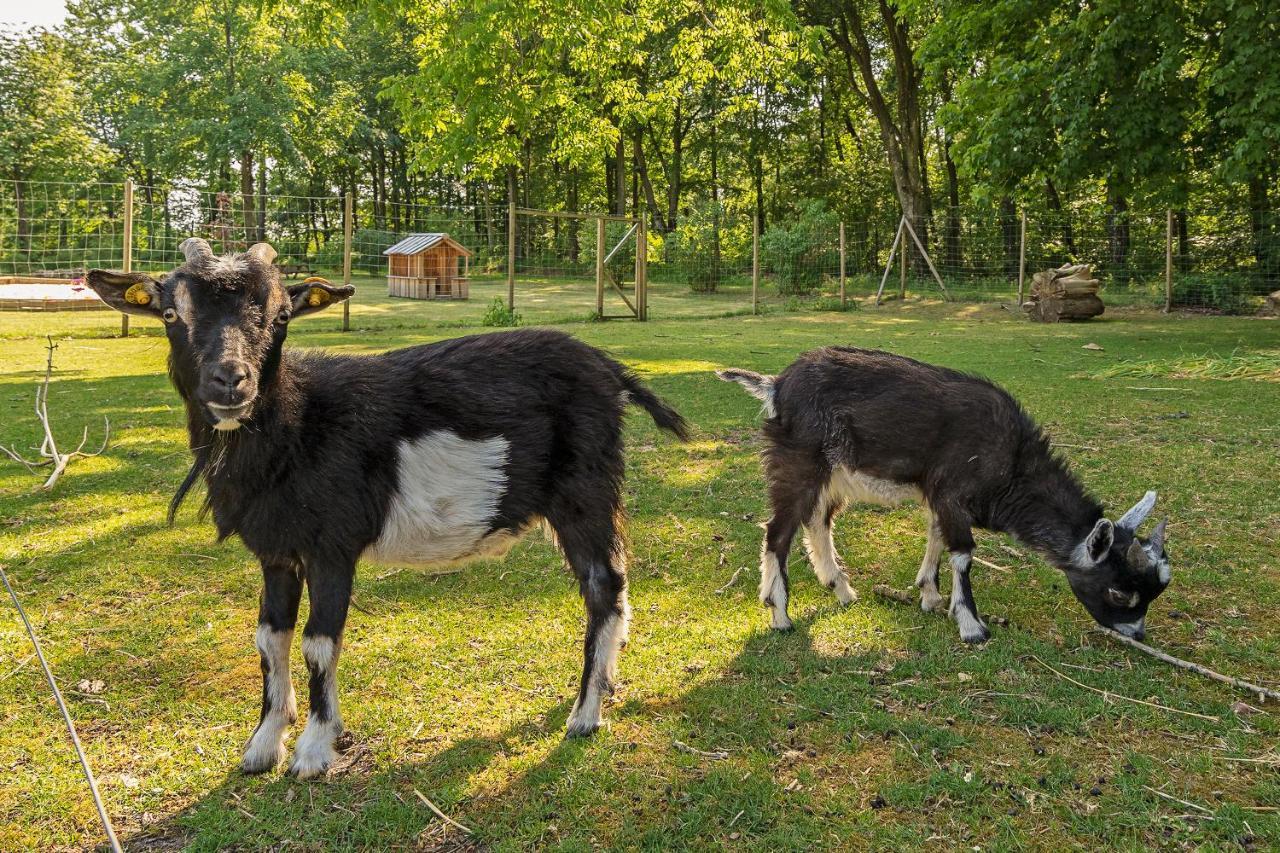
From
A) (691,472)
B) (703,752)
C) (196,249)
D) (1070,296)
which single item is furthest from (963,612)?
(1070,296)

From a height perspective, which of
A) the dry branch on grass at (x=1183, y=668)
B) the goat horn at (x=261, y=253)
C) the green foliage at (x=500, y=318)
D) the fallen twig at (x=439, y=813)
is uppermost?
the green foliage at (x=500, y=318)

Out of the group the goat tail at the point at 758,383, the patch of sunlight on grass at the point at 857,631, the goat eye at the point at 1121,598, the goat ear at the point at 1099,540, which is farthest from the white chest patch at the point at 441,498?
the goat eye at the point at 1121,598

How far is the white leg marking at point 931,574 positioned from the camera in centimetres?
510

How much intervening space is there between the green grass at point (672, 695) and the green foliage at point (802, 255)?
73.8ft

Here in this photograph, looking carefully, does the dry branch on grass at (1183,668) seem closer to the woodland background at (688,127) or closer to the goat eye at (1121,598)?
the goat eye at (1121,598)

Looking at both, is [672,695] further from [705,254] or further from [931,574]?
[705,254]

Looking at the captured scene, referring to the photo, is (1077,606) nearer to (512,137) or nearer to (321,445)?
(321,445)

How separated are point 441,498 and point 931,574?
2.96m

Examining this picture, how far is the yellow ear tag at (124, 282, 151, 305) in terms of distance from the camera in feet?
11.0

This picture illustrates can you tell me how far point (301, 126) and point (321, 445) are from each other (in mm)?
44043

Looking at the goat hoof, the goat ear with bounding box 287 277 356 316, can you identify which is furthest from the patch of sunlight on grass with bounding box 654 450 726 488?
the goat ear with bounding box 287 277 356 316

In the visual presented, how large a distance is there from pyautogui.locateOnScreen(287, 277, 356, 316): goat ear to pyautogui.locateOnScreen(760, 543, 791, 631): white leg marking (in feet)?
8.53

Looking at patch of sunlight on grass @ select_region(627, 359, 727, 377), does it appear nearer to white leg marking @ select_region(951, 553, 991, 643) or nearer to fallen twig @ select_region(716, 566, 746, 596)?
fallen twig @ select_region(716, 566, 746, 596)

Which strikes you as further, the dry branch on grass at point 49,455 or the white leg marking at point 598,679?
the dry branch on grass at point 49,455
